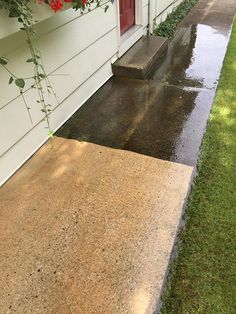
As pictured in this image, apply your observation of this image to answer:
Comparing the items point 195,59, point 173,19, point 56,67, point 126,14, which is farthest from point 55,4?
point 173,19

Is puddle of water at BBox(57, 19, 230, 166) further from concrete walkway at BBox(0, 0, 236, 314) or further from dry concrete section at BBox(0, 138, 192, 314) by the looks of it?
dry concrete section at BBox(0, 138, 192, 314)

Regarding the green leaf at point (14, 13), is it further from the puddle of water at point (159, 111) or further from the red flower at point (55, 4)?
the puddle of water at point (159, 111)

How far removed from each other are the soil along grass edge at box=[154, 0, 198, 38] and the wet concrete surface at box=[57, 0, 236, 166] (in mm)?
659

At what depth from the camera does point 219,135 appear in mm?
3486

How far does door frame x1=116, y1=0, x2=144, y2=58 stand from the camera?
495 cm

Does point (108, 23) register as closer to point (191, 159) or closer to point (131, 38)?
point (131, 38)

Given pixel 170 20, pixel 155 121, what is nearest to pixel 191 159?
pixel 155 121

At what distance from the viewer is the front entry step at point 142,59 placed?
4686mm

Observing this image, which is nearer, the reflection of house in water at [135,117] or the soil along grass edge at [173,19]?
the reflection of house in water at [135,117]

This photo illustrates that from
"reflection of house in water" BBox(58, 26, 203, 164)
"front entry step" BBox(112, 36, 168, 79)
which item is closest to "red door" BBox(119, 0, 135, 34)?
"front entry step" BBox(112, 36, 168, 79)

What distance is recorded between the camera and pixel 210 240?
8.00 ft

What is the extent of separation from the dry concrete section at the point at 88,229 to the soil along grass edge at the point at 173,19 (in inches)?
149

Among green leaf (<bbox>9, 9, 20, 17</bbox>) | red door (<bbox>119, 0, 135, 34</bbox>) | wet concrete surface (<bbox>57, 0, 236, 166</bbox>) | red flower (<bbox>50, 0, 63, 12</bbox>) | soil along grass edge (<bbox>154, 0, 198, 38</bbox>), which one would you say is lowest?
soil along grass edge (<bbox>154, 0, 198, 38</bbox>)

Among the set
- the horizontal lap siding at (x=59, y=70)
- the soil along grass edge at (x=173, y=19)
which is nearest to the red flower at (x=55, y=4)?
the horizontal lap siding at (x=59, y=70)
